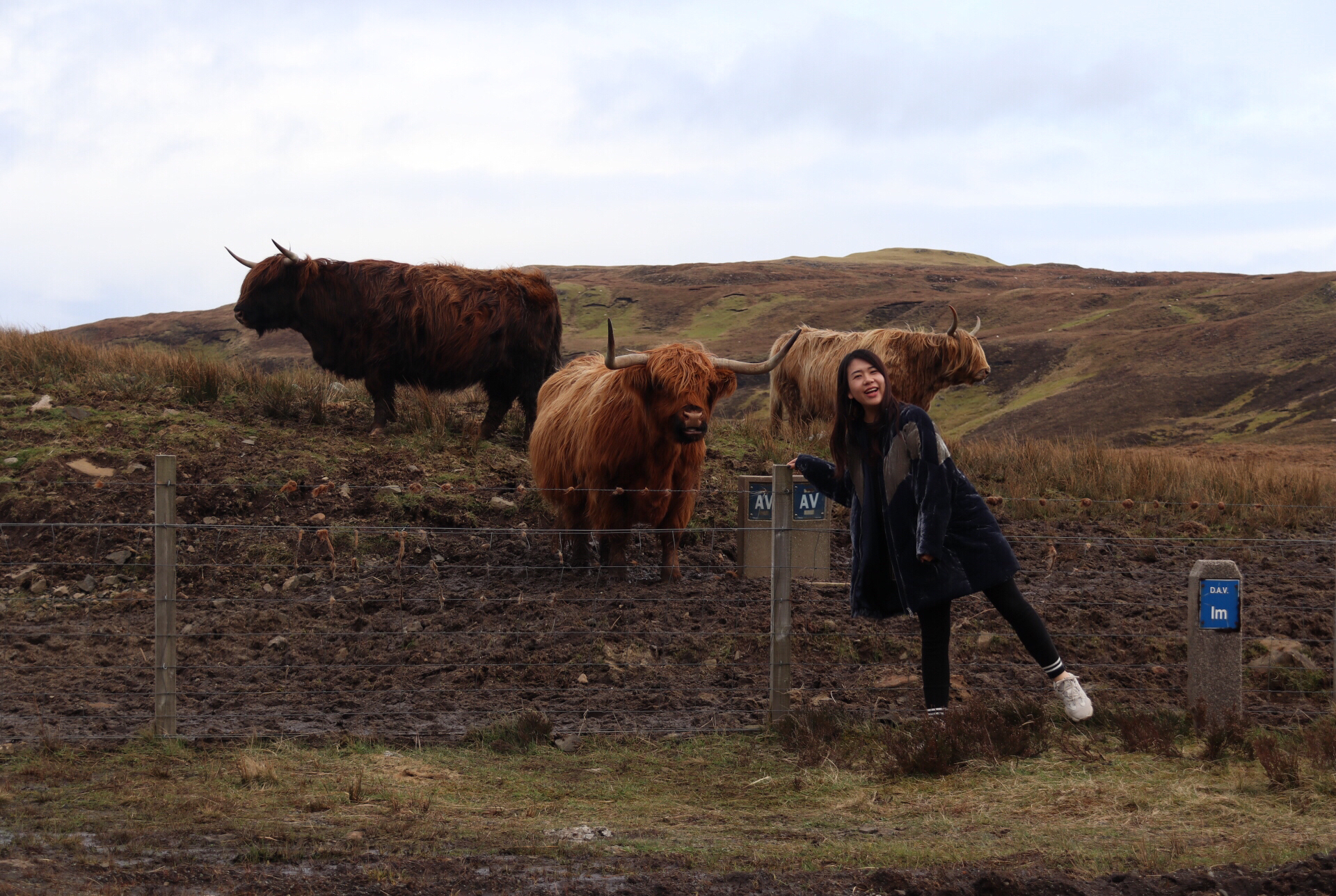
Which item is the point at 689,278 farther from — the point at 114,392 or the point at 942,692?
the point at 942,692

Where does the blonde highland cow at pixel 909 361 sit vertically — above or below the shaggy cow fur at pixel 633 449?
above

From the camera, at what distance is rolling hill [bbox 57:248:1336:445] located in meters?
24.5

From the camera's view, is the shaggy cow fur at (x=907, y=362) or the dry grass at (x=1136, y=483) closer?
the dry grass at (x=1136, y=483)

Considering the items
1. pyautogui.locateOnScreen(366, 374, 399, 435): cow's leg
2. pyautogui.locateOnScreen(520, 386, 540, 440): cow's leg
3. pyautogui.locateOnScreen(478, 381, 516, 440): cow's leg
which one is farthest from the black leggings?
Answer: pyautogui.locateOnScreen(366, 374, 399, 435): cow's leg

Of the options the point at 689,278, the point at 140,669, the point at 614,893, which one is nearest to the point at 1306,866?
the point at 614,893

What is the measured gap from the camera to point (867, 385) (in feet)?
14.0


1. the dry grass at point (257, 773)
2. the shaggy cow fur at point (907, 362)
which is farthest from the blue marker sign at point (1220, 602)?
the shaggy cow fur at point (907, 362)

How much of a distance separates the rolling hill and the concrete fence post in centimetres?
871

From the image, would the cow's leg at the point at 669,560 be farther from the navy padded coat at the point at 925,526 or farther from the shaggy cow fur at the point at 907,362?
the shaggy cow fur at the point at 907,362

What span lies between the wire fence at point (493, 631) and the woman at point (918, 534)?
656mm

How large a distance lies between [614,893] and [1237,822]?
200 cm

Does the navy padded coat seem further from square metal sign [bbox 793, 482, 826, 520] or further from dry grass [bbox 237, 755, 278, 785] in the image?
square metal sign [bbox 793, 482, 826, 520]

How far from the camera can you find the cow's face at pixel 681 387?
6336 millimetres

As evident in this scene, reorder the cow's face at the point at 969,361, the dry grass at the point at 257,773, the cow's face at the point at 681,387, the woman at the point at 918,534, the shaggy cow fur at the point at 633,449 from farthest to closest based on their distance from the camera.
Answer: the cow's face at the point at 969,361, the shaggy cow fur at the point at 633,449, the cow's face at the point at 681,387, the woman at the point at 918,534, the dry grass at the point at 257,773
